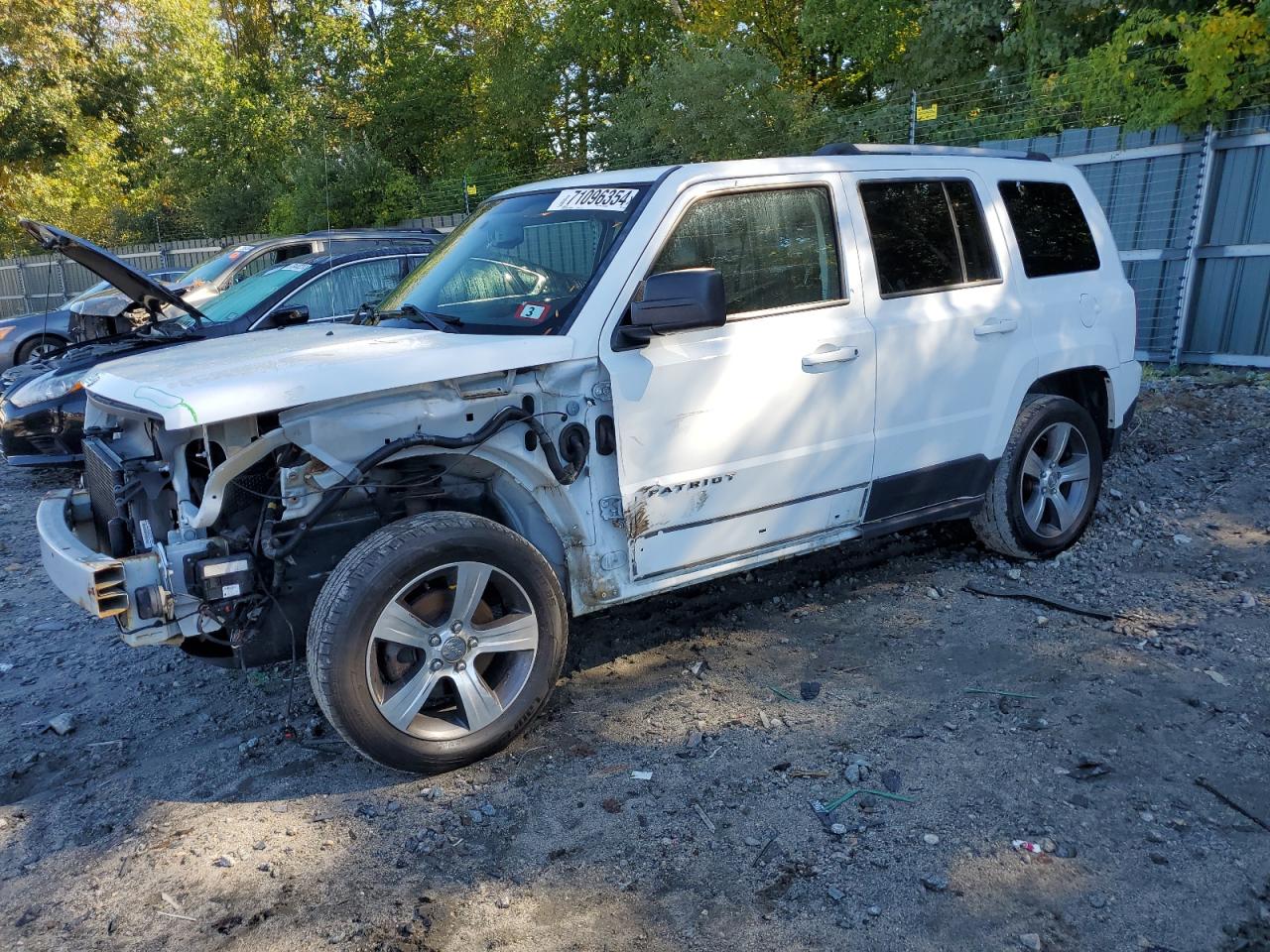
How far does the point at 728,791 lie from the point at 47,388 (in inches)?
252

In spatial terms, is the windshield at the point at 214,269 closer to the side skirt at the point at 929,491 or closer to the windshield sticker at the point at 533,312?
the windshield sticker at the point at 533,312

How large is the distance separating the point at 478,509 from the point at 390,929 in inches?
61.8

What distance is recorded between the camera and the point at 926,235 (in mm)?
4531

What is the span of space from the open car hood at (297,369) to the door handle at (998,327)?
2194 millimetres

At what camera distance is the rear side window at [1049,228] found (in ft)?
16.1

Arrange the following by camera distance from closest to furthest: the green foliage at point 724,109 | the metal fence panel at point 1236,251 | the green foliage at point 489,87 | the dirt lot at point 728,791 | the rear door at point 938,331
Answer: the dirt lot at point 728,791 → the rear door at point 938,331 → the metal fence panel at point 1236,251 → the green foliage at point 489,87 → the green foliage at point 724,109

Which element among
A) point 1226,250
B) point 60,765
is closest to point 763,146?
point 1226,250

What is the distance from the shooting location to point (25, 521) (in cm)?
711


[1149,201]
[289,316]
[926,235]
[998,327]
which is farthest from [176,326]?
[1149,201]

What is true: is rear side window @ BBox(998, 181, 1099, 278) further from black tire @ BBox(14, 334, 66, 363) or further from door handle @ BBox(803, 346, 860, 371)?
black tire @ BBox(14, 334, 66, 363)

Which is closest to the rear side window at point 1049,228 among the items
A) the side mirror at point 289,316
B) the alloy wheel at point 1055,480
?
the alloy wheel at point 1055,480

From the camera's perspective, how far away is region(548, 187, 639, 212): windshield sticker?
3.93 m

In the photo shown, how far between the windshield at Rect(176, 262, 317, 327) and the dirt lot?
3.47 metres

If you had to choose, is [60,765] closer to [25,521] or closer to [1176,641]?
[25,521]
